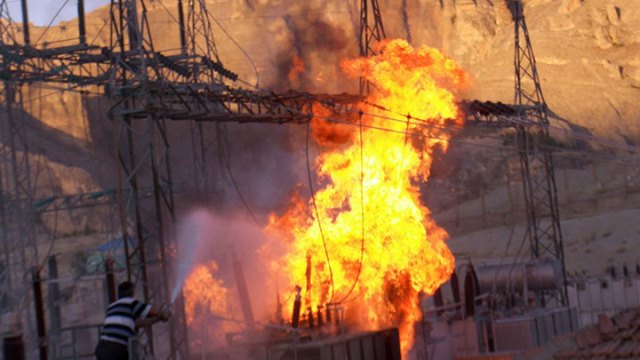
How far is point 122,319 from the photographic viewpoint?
14.4 metres

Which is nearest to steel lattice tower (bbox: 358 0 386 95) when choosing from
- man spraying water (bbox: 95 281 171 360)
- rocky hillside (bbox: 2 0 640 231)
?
man spraying water (bbox: 95 281 171 360)

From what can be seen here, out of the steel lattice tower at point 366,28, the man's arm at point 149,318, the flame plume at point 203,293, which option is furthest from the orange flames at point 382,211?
the man's arm at point 149,318

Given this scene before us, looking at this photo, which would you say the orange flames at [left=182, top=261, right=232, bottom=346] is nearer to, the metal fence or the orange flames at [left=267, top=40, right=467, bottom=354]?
the orange flames at [left=267, top=40, right=467, bottom=354]

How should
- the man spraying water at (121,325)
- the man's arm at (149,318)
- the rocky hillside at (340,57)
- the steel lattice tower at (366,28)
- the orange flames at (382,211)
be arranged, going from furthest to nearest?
the rocky hillside at (340,57), the steel lattice tower at (366,28), the orange flames at (382,211), the man's arm at (149,318), the man spraying water at (121,325)

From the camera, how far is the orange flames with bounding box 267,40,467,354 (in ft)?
85.5

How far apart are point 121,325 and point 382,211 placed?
14.0m

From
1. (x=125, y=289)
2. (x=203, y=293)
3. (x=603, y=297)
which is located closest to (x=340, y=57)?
(x=203, y=293)

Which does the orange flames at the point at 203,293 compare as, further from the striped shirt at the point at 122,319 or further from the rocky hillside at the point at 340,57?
the rocky hillside at the point at 340,57

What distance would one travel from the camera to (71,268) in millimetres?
61906

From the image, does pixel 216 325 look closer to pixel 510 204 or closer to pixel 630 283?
pixel 630 283

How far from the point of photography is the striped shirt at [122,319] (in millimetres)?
14320

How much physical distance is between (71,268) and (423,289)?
39.4 meters

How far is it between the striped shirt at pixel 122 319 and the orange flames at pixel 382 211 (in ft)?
32.2

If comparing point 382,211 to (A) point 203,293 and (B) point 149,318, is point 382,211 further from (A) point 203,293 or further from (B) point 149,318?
(B) point 149,318
